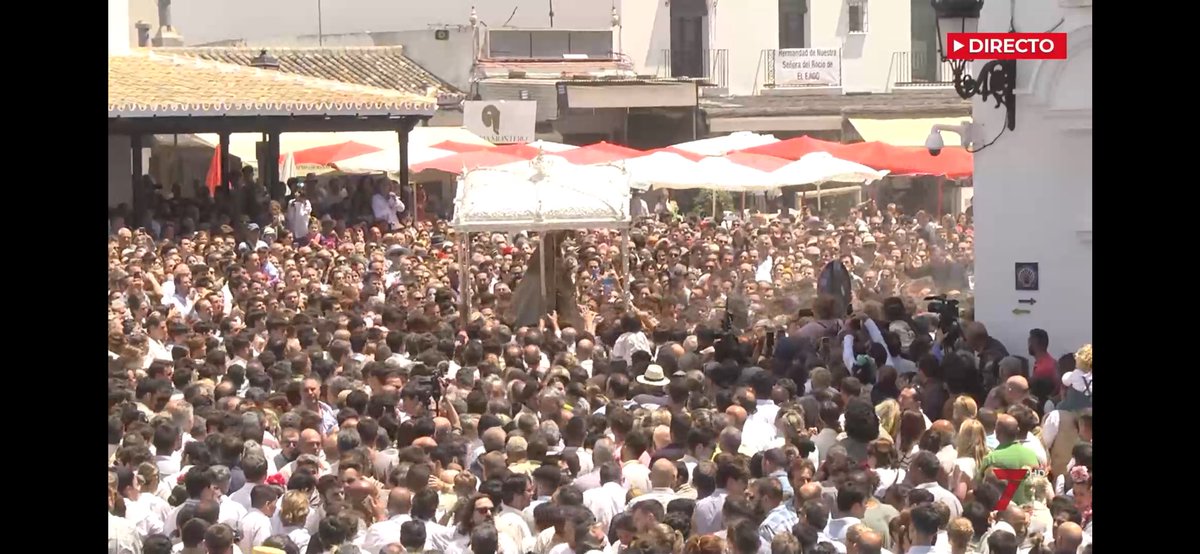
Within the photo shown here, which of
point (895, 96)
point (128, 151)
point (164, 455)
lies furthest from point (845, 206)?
point (164, 455)

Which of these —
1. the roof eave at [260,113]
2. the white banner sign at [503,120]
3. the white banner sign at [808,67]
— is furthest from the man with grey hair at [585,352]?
the white banner sign at [808,67]

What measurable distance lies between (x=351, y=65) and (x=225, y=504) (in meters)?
28.2

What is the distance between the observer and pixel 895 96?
36.8m

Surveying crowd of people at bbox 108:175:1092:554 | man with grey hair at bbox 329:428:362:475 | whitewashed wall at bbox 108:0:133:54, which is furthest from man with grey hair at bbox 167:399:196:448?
whitewashed wall at bbox 108:0:133:54

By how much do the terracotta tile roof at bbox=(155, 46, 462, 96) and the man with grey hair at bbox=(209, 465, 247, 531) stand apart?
26.0 metres

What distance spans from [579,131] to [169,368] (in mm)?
24590

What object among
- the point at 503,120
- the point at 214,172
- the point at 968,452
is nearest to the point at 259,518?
the point at 968,452

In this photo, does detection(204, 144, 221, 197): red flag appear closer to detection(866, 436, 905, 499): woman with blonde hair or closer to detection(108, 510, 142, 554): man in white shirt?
detection(108, 510, 142, 554): man in white shirt

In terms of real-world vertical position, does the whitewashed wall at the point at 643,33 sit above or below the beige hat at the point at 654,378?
above

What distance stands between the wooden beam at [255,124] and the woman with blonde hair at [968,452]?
52.9 ft

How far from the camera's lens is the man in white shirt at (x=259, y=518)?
351 inches

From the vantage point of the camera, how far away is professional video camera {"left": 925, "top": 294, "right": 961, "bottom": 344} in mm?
13492

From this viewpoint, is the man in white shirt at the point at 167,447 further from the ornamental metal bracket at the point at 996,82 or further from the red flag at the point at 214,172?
the red flag at the point at 214,172
